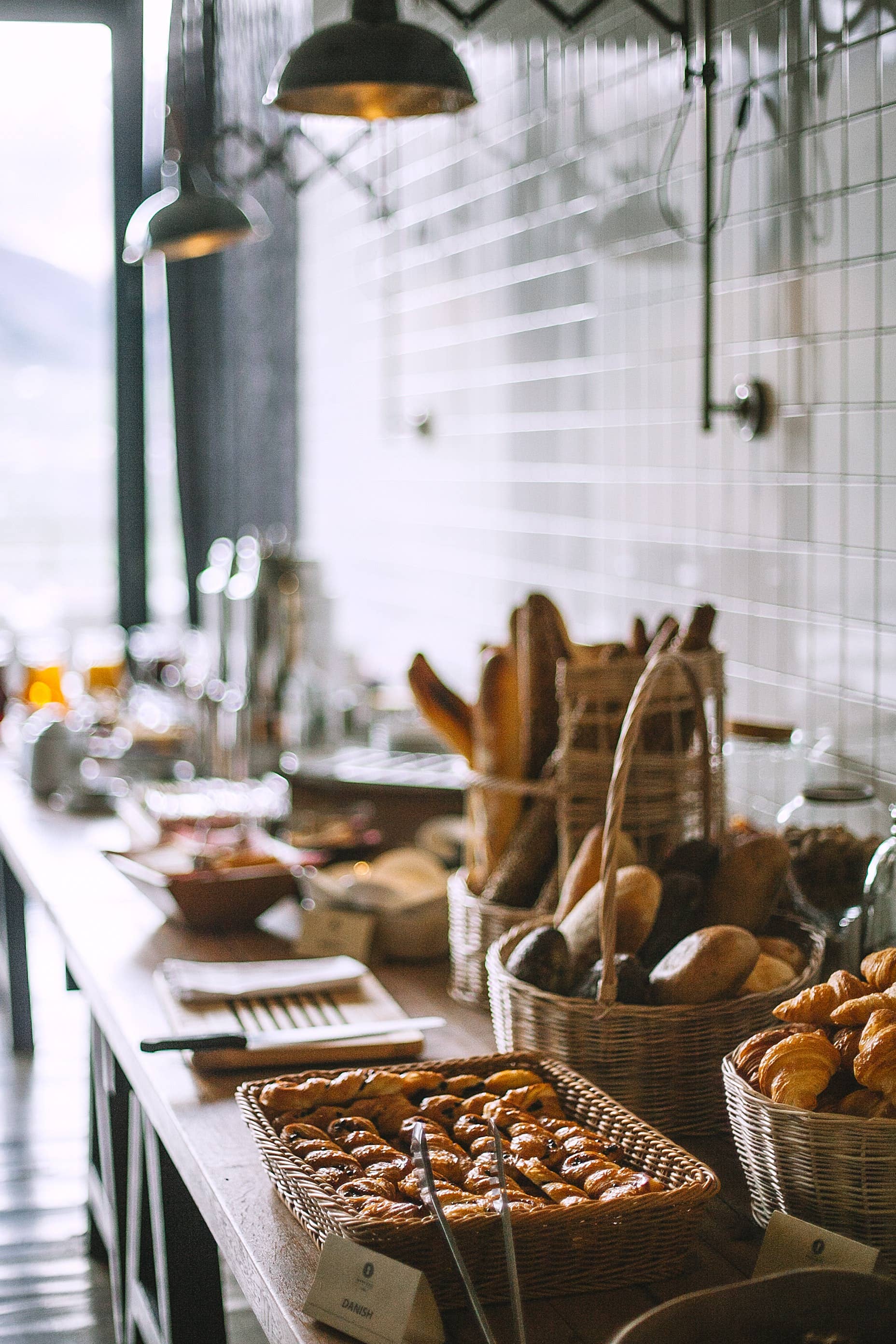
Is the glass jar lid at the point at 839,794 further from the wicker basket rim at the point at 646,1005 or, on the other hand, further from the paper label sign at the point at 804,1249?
the paper label sign at the point at 804,1249

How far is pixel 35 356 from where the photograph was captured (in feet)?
18.3

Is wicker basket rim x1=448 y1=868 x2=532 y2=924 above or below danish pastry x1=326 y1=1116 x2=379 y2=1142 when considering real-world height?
above

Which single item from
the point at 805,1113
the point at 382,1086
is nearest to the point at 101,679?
the point at 382,1086

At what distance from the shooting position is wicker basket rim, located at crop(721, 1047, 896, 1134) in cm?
111

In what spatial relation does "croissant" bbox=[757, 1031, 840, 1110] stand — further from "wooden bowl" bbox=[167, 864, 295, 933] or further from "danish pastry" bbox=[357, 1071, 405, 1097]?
"wooden bowl" bbox=[167, 864, 295, 933]

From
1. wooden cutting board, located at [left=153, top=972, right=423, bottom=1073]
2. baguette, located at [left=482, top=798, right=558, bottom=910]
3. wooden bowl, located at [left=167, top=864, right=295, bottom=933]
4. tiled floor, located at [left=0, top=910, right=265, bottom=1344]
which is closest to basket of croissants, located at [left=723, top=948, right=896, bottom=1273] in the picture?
wooden cutting board, located at [left=153, top=972, right=423, bottom=1073]

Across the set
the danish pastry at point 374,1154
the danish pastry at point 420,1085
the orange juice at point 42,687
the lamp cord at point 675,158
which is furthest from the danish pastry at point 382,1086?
the orange juice at point 42,687

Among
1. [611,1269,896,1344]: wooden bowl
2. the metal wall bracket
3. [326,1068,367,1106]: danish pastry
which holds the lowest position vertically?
[326,1068,367,1106]: danish pastry

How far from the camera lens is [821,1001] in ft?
4.09

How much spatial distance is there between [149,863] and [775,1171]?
131 centimetres

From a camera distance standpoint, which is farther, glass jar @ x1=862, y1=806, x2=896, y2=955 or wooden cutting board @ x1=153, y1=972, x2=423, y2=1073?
wooden cutting board @ x1=153, y1=972, x2=423, y2=1073

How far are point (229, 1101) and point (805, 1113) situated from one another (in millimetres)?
645

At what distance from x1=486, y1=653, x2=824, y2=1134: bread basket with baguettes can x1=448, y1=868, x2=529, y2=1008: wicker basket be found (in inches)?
11.8

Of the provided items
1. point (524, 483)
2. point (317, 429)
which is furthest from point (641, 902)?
point (317, 429)
